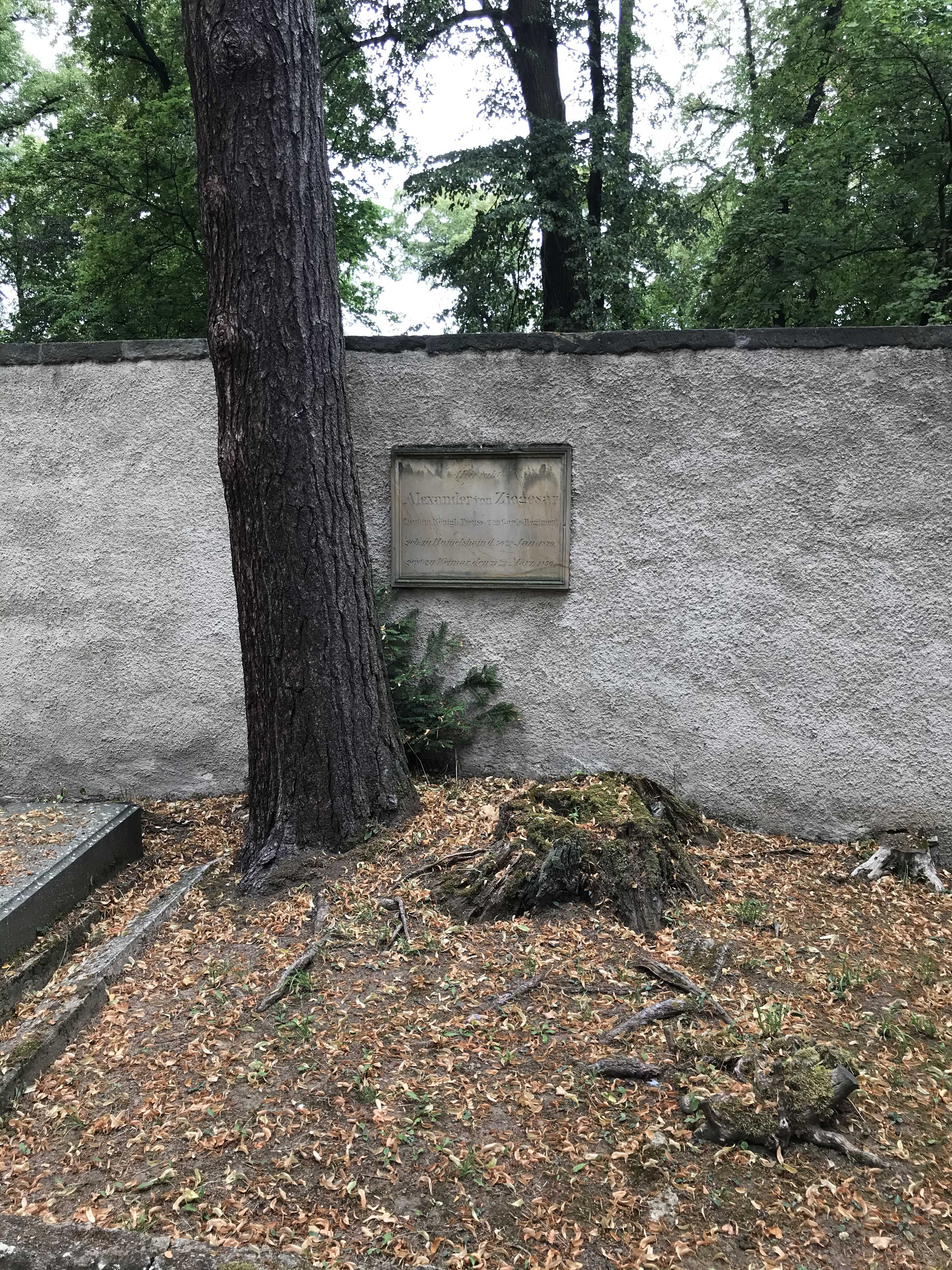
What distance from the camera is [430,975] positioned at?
10.0 feet

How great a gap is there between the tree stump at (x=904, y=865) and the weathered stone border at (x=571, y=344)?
8.07 ft

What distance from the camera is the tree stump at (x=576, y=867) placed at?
343cm

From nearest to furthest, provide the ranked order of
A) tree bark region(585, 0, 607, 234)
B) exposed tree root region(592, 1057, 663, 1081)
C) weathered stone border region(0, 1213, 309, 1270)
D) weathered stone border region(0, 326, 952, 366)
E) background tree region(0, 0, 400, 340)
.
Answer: weathered stone border region(0, 1213, 309, 1270)
exposed tree root region(592, 1057, 663, 1081)
weathered stone border region(0, 326, 952, 366)
tree bark region(585, 0, 607, 234)
background tree region(0, 0, 400, 340)

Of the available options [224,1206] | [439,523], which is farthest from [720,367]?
[224,1206]

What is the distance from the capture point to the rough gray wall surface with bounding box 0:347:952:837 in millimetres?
4414

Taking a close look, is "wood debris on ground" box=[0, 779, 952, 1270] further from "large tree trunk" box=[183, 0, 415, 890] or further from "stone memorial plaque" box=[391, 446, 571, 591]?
"stone memorial plaque" box=[391, 446, 571, 591]

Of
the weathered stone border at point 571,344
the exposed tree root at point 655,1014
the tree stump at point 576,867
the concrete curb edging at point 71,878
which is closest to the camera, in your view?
the exposed tree root at point 655,1014

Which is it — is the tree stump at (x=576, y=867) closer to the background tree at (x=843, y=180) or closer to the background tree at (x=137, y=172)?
the background tree at (x=843, y=180)

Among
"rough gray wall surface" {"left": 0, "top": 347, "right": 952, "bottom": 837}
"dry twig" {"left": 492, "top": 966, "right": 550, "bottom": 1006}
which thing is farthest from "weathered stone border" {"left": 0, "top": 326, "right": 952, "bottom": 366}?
"dry twig" {"left": 492, "top": 966, "right": 550, "bottom": 1006}

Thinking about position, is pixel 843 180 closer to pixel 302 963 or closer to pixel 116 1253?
pixel 302 963

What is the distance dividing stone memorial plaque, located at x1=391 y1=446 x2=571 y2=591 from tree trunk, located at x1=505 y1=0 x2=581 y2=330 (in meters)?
6.53

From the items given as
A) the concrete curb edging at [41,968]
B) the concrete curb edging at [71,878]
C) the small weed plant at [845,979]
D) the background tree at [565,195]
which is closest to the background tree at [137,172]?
the background tree at [565,195]

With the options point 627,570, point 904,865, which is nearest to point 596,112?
point 627,570

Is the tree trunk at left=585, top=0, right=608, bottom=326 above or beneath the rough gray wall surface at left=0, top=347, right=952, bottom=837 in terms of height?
above
